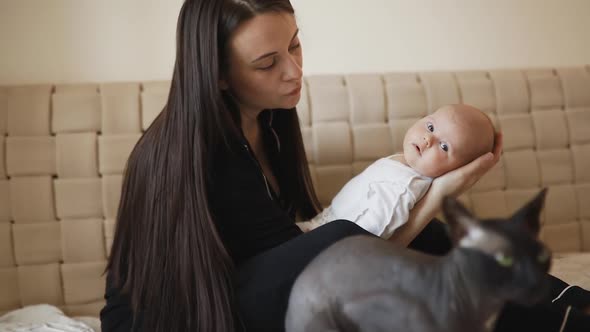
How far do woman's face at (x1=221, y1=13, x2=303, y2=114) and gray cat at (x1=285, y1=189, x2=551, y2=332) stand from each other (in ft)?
1.29

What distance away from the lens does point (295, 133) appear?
1143mm

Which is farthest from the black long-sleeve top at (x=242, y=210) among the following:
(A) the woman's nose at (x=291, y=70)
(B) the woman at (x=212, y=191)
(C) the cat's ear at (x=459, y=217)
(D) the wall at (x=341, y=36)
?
(D) the wall at (x=341, y=36)

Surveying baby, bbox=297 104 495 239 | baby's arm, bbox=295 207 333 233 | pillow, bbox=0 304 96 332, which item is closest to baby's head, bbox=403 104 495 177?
baby, bbox=297 104 495 239

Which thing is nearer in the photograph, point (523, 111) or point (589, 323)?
point (589, 323)

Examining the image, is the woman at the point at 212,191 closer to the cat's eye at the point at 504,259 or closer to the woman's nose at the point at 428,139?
the woman's nose at the point at 428,139

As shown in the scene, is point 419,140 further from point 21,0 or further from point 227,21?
point 21,0

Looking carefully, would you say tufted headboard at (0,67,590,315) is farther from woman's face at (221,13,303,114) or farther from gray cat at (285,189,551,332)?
gray cat at (285,189,551,332)

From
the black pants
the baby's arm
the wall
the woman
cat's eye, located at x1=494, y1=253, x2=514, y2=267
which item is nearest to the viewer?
cat's eye, located at x1=494, y1=253, x2=514, y2=267

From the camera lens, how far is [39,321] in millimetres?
1140

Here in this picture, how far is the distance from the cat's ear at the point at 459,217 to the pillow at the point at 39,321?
907 mm

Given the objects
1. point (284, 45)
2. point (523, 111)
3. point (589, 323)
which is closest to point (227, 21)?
point (284, 45)

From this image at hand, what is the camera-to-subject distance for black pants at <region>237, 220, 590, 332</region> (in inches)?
26.8

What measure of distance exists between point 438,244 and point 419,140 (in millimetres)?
255

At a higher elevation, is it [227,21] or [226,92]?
[227,21]
